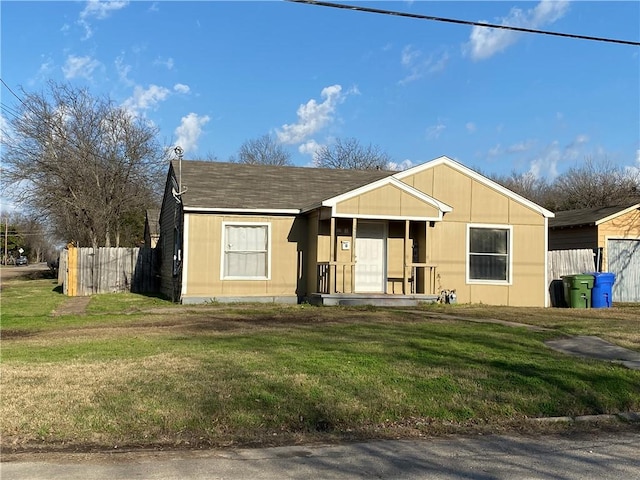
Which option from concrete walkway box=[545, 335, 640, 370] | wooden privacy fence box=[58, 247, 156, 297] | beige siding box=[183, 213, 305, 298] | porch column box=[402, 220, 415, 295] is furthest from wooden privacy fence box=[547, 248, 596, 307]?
wooden privacy fence box=[58, 247, 156, 297]

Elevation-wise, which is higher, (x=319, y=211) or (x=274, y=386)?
(x=319, y=211)

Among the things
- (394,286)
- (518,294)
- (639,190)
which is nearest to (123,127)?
(394,286)

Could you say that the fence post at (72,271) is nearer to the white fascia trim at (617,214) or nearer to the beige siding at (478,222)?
the beige siding at (478,222)

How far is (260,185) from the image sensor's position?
61.3 ft

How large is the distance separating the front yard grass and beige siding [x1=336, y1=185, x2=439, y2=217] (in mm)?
4883

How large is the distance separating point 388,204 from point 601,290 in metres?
7.38

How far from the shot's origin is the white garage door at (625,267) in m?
20.5

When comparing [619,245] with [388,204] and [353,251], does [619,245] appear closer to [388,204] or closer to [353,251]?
[388,204]

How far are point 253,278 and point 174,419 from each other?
11.4m

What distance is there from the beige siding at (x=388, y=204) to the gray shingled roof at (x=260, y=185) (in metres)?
0.83

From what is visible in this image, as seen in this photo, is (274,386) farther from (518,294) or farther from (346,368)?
(518,294)

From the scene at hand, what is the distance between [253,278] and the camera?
666 inches

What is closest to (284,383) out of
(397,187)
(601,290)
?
(397,187)

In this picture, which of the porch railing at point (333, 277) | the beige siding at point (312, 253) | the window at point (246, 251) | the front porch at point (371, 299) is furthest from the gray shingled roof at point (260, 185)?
the front porch at point (371, 299)
